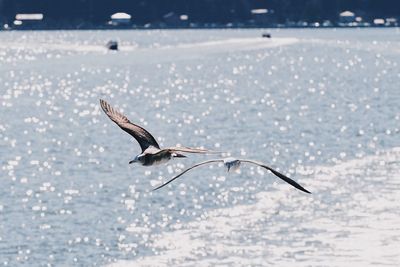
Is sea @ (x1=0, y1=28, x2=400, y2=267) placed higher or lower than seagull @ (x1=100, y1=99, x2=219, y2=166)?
lower

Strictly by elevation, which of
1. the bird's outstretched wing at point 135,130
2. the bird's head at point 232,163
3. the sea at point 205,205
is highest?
the bird's outstretched wing at point 135,130

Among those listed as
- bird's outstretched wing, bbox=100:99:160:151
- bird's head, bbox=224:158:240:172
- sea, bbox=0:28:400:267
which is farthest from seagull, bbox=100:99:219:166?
sea, bbox=0:28:400:267

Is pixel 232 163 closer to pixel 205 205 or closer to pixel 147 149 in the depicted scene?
pixel 147 149

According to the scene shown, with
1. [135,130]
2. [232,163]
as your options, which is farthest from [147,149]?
[232,163]

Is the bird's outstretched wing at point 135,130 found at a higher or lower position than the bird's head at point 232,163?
higher

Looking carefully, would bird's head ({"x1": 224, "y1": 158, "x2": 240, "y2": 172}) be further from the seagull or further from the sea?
the sea

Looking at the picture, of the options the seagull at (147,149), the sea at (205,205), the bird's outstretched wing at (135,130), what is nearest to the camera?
the seagull at (147,149)

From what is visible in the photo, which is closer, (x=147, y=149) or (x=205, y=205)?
(x=147, y=149)

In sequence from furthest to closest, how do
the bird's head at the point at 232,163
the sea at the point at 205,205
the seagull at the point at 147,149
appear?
the sea at the point at 205,205
the seagull at the point at 147,149
the bird's head at the point at 232,163

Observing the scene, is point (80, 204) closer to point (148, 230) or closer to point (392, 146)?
point (148, 230)

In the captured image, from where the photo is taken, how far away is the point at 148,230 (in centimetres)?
10156

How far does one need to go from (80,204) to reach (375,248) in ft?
102

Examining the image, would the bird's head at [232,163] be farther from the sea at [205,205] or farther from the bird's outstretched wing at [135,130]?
the sea at [205,205]

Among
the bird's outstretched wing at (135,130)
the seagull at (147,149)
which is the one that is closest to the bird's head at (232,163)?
the seagull at (147,149)
